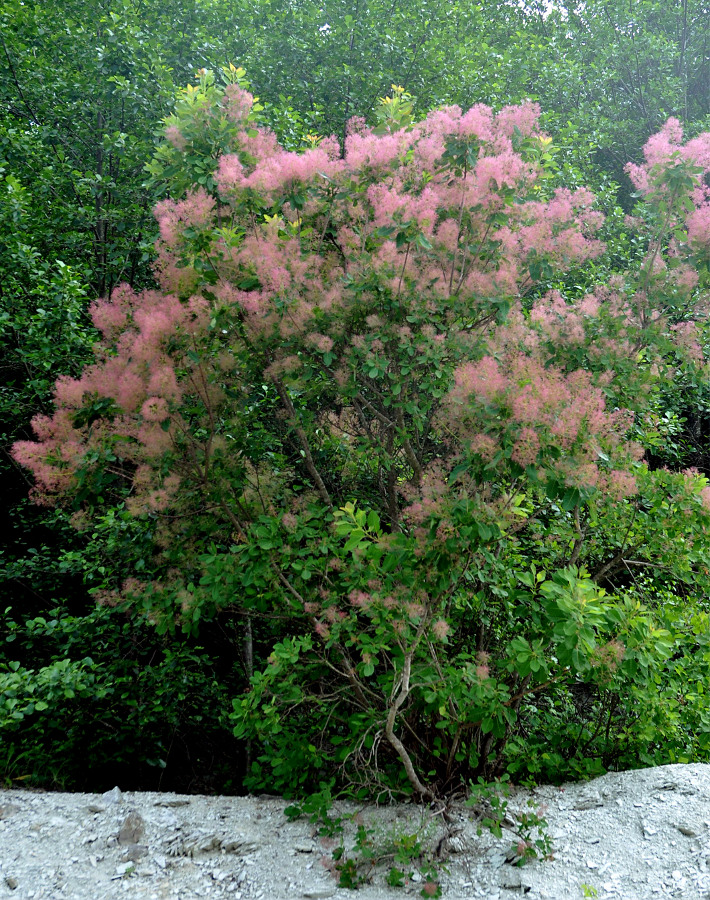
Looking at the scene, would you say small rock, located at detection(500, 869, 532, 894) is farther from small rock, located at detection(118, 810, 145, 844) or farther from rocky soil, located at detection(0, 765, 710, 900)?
small rock, located at detection(118, 810, 145, 844)

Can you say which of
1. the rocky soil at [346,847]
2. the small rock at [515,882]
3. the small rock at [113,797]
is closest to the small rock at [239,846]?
the rocky soil at [346,847]

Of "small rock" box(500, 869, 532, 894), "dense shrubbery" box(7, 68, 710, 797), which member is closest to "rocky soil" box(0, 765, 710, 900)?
"small rock" box(500, 869, 532, 894)

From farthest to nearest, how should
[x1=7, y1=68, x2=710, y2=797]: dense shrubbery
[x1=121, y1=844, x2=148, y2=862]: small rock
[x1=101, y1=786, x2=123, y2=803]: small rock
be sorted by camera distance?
[x1=101, y1=786, x2=123, y2=803]: small rock → [x1=121, y1=844, x2=148, y2=862]: small rock → [x1=7, y1=68, x2=710, y2=797]: dense shrubbery

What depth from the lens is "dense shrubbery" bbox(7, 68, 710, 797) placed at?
3.10 meters

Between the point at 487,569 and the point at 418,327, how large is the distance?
1.20 meters

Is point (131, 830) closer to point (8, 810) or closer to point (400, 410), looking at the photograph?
point (8, 810)

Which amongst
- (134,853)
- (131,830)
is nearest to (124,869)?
(134,853)

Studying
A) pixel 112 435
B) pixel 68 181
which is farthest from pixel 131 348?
pixel 68 181

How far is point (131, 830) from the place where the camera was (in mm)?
3463

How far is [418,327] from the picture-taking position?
345 centimetres

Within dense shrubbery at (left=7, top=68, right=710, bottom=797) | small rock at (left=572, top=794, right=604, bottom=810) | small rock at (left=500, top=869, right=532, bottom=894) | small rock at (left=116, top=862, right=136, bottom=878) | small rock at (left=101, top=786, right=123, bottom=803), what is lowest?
small rock at (left=500, top=869, right=532, bottom=894)

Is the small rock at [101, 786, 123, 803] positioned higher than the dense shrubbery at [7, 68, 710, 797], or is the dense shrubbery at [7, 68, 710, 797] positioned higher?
the dense shrubbery at [7, 68, 710, 797]

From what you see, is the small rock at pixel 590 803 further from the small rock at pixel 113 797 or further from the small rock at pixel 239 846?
the small rock at pixel 113 797

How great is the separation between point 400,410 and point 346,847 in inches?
81.6
